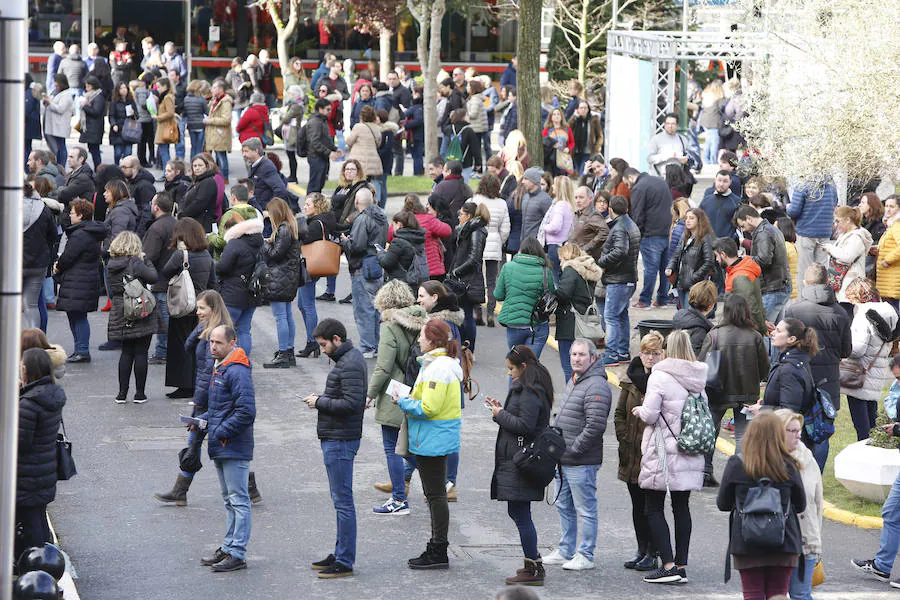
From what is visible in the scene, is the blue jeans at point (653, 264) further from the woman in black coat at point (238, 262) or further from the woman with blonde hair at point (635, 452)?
the woman with blonde hair at point (635, 452)

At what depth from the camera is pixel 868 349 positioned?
1177 centimetres

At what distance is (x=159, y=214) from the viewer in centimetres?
1477

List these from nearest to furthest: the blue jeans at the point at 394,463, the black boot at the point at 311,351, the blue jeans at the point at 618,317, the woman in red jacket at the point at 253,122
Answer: the blue jeans at the point at 394,463, the blue jeans at the point at 618,317, the black boot at the point at 311,351, the woman in red jacket at the point at 253,122

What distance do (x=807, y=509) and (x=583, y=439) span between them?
1.67 metres

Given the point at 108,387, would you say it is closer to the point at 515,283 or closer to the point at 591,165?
the point at 515,283

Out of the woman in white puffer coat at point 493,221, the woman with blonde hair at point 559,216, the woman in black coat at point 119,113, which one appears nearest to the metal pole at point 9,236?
the woman in white puffer coat at point 493,221

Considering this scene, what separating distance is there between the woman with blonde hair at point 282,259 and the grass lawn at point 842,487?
5.72m

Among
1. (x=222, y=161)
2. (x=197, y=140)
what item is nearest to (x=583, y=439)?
(x=222, y=161)

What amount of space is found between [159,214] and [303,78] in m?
18.1

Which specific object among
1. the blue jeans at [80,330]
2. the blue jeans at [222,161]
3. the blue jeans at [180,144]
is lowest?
the blue jeans at [80,330]

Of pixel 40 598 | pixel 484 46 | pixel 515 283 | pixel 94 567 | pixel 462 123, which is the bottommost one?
pixel 94 567

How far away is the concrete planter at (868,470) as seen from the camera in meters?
11.0

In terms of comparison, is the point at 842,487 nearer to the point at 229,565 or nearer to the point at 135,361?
the point at 229,565

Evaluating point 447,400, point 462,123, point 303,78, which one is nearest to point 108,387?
point 447,400
